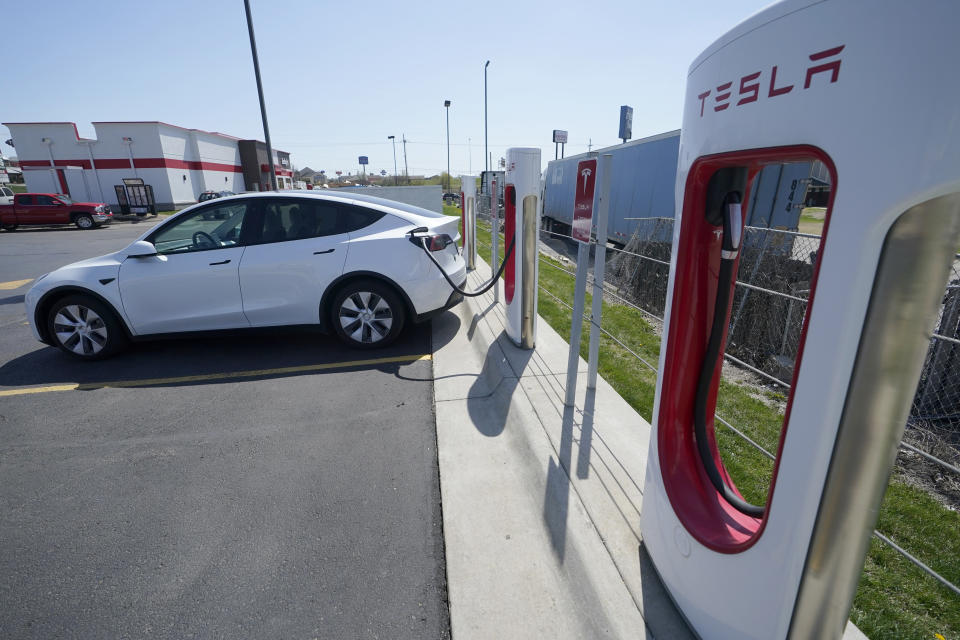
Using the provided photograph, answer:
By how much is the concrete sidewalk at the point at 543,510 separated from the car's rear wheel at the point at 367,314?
42.2 inches

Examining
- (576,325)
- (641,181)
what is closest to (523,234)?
(576,325)

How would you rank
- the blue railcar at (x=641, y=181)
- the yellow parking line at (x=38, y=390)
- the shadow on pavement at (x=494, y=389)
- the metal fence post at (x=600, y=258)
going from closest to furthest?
the metal fence post at (x=600, y=258)
the shadow on pavement at (x=494, y=389)
the yellow parking line at (x=38, y=390)
the blue railcar at (x=641, y=181)

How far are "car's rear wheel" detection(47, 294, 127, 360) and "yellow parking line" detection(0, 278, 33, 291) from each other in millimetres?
6138

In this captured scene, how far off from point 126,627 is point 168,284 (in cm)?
358

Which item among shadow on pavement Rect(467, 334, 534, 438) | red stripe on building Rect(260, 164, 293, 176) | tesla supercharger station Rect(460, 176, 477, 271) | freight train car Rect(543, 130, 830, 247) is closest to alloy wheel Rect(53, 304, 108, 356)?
shadow on pavement Rect(467, 334, 534, 438)

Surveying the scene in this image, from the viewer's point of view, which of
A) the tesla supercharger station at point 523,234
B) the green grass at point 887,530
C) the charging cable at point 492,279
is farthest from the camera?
the charging cable at point 492,279

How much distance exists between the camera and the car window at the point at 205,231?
4.88 meters

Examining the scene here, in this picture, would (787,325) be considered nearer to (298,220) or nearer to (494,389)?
(494,389)

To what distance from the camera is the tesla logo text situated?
1.10 meters

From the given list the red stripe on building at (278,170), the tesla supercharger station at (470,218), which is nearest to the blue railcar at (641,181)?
the tesla supercharger station at (470,218)

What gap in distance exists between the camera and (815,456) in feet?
4.06

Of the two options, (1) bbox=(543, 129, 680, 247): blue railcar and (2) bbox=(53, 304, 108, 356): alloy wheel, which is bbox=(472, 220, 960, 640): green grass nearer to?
(2) bbox=(53, 304, 108, 356): alloy wheel

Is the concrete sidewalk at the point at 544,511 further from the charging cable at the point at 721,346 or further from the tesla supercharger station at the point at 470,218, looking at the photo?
the tesla supercharger station at the point at 470,218

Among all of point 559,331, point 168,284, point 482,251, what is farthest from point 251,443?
point 482,251
